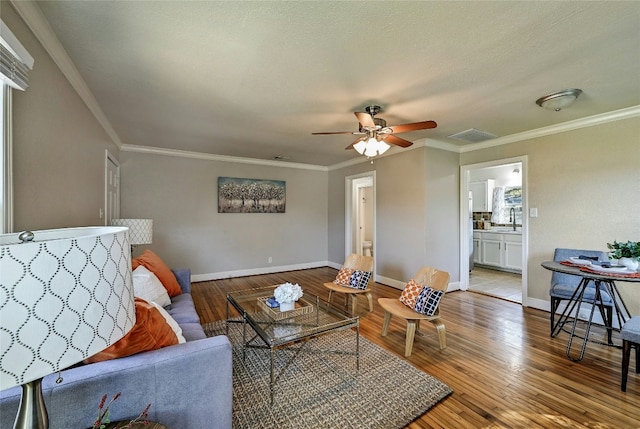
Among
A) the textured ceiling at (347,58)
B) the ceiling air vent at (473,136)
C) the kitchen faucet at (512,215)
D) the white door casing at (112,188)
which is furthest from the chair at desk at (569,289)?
the white door casing at (112,188)

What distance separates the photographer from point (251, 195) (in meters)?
5.40

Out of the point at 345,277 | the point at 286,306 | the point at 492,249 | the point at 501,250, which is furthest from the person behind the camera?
the point at 492,249

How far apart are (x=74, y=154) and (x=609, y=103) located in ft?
16.2

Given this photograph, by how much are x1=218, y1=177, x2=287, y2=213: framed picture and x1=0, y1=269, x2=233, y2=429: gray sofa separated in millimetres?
4108

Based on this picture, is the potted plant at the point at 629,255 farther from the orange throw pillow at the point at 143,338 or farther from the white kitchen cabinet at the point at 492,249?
the white kitchen cabinet at the point at 492,249

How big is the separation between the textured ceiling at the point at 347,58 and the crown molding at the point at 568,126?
0.45 feet

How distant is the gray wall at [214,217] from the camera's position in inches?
178

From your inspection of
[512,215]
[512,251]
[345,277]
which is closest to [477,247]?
[512,251]

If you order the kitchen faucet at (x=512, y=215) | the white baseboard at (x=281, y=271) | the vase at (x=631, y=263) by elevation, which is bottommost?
the white baseboard at (x=281, y=271)

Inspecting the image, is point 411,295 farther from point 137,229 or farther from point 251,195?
point 251,195

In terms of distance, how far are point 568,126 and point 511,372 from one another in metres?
2.98

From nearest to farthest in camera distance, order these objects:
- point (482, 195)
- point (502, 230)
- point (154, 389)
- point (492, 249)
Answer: point (154, 389)
point (492, 249)
point (502, 230)
point (482, 195)

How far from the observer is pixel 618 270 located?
216cm

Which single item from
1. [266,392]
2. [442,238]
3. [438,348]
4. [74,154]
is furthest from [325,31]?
[442,238]
